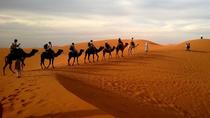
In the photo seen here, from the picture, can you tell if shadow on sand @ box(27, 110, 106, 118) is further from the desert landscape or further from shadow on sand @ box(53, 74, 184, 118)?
shadow on sand @ box(53, 74, 184, 118)

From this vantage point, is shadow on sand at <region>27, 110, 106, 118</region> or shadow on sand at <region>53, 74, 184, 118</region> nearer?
shadow on sand at <region>27, 110, 106, 118</region>

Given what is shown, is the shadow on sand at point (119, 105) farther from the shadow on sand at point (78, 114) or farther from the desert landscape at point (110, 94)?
the shadow on sand at point (78, 114)

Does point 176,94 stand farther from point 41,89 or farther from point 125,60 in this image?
point 125,60

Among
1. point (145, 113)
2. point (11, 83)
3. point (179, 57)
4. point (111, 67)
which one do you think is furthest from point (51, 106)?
point (179, 57)

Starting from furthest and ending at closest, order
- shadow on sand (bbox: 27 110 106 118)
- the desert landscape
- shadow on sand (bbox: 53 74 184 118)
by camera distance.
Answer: shadow on sand (bbox: 53 74 184 118) < the desert landscape < shadow on sand (bbox: 27 110 106 118)

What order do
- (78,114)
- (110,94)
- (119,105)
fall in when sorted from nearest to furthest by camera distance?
(78,114)
(119,105)
(110,94)

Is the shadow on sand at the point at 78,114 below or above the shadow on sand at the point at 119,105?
above

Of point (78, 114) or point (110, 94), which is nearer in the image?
point (78, 114)

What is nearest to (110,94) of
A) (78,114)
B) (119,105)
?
(119,105)

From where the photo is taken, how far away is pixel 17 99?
14.7m

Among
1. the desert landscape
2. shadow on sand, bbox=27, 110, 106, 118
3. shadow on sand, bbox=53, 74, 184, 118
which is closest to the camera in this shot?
shadow on sand, bbox=27, 110, 106, 118

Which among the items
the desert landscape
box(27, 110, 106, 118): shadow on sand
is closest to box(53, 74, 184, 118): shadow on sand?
the desert landscape

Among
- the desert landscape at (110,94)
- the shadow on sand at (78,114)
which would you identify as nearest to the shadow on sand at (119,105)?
the desert landscape at (110,94)

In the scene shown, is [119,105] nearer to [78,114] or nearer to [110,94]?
[110,94]
